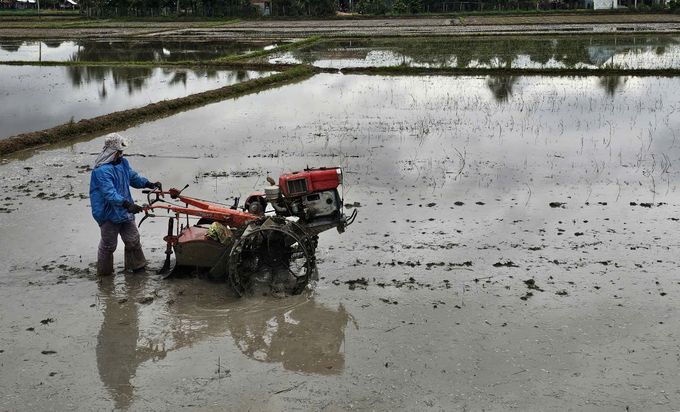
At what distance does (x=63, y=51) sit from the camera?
93.5 ft

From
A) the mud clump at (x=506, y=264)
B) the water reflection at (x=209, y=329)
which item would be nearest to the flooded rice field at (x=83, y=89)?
the water reflection at (x=209, y=329)

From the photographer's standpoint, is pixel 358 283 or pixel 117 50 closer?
pixel 358 283

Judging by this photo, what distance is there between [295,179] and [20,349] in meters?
2.44

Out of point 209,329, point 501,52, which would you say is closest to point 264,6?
point 501,52

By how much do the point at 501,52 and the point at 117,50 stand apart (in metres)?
16.7

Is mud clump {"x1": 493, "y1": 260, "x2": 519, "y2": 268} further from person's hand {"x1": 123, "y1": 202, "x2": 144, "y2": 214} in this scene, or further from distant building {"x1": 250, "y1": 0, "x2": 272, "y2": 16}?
distant building {"x1": 250, "y1": 0, "x2": 272, "y2": 16}

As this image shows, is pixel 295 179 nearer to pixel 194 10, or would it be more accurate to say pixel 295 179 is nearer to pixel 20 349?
pixel 20 349

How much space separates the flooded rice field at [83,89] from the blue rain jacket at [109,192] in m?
6.89

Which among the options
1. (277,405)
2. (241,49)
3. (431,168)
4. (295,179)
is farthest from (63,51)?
(277,405)

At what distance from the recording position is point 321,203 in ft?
18.6

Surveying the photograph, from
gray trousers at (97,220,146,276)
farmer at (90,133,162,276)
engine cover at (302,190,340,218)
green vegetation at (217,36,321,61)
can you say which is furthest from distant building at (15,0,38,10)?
engine cover at (302,190,340,218)

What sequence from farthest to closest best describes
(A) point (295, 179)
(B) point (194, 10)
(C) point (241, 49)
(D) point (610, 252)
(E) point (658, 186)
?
(B) point (194, 10) < (C) point (241, 49) < (E) point (658, 186) < (D) point (610, 252) < (A) point (295, 179)

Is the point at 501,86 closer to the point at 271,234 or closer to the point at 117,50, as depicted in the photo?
the point at 271,234

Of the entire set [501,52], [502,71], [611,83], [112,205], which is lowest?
[112,205]
